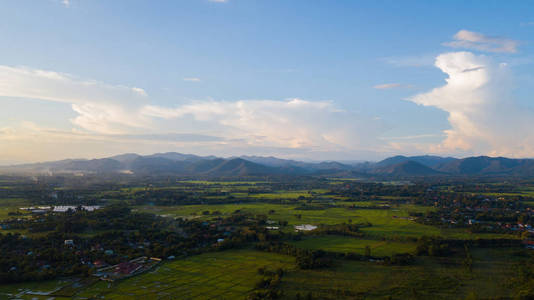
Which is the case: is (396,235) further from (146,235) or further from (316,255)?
(146,235)

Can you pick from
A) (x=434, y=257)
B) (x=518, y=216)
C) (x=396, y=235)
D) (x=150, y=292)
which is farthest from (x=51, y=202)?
(x=518, y=216)

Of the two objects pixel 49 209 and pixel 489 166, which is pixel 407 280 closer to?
pixel 49 209

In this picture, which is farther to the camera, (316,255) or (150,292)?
(316,255)

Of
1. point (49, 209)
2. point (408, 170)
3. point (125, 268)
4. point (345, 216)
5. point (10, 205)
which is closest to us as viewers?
point (125, 268)

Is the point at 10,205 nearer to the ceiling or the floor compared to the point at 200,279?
nearer to the ceiling

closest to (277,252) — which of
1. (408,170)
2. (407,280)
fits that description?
(407,280)

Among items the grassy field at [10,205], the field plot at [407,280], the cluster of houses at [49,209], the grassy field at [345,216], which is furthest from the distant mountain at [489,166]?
the grassy field at [10,205]
